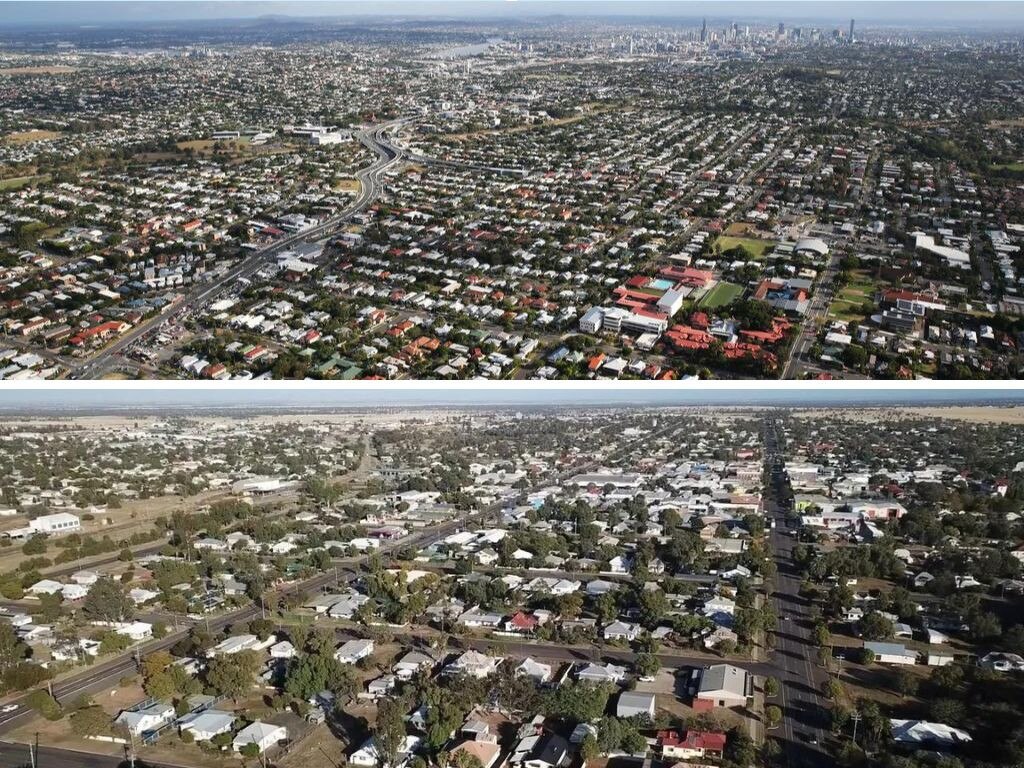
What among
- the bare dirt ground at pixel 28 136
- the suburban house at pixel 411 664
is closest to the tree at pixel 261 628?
the suburban house at pixel 411 664

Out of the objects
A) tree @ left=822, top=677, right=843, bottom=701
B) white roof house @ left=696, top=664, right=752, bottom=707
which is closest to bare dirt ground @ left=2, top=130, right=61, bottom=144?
white roof house @ left=696, top=664, right=752, bottom=707

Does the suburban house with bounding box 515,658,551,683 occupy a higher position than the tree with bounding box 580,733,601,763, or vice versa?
the tree with bounding box 580,733,601,763

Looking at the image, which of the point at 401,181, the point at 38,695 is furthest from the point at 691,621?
the point at 401,181

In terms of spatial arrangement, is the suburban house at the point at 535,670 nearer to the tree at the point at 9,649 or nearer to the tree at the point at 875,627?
the tree at the point at 875,627

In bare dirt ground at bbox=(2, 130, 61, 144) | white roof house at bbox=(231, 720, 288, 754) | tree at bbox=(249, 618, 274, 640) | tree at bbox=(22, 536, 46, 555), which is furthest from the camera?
bare dirt ground at bbox=(2, 130, 61, 144)

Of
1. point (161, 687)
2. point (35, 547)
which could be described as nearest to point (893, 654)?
point (161, 687)

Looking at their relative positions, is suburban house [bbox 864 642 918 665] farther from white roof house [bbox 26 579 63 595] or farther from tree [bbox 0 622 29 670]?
white roof house [bbox 26 579 63 595]
